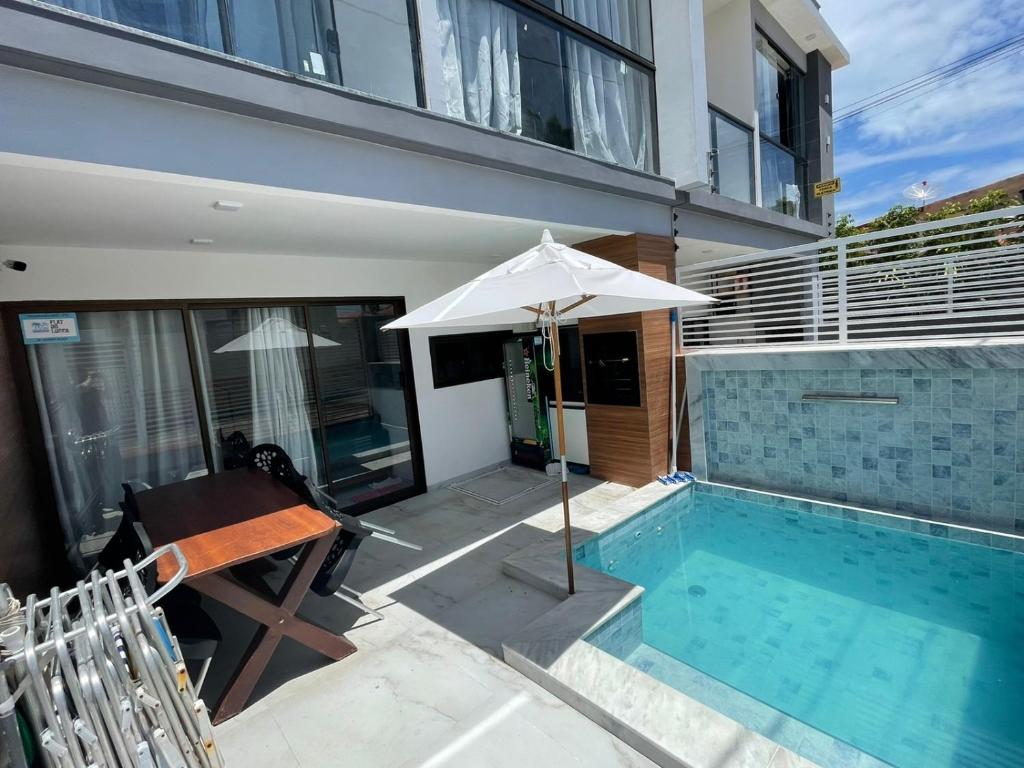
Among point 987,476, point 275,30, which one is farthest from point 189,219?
point 987,476

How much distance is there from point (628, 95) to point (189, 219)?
464 cm

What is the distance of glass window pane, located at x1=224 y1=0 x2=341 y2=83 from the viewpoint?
2775 mm

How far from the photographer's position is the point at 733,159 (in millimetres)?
7367

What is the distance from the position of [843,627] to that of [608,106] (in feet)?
16.9

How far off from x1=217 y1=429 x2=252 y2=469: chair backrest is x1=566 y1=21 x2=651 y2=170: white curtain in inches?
172

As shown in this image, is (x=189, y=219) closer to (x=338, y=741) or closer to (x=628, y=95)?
(x=338, y=741)

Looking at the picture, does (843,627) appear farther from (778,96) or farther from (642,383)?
(778,96)

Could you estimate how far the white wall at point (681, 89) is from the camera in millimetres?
5512

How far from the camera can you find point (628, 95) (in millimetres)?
5398

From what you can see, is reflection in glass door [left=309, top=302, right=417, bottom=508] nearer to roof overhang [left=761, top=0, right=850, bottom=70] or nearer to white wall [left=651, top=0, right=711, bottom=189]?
white wall [left=651, top=0, right=711, bottom=189]

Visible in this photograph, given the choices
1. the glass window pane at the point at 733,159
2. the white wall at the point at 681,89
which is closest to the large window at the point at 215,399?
the white wall at the point at 681,89

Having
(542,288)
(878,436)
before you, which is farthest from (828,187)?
(542,288)

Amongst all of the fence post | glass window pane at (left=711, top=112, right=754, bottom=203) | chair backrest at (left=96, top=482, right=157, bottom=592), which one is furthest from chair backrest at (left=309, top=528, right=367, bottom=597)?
glass window pane at (left=711, top=112, right=754, bottom=203)

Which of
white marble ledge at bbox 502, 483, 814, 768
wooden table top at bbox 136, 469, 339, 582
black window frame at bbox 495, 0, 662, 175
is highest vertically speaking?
black window frame at bbox 495, 0, 662, 175
